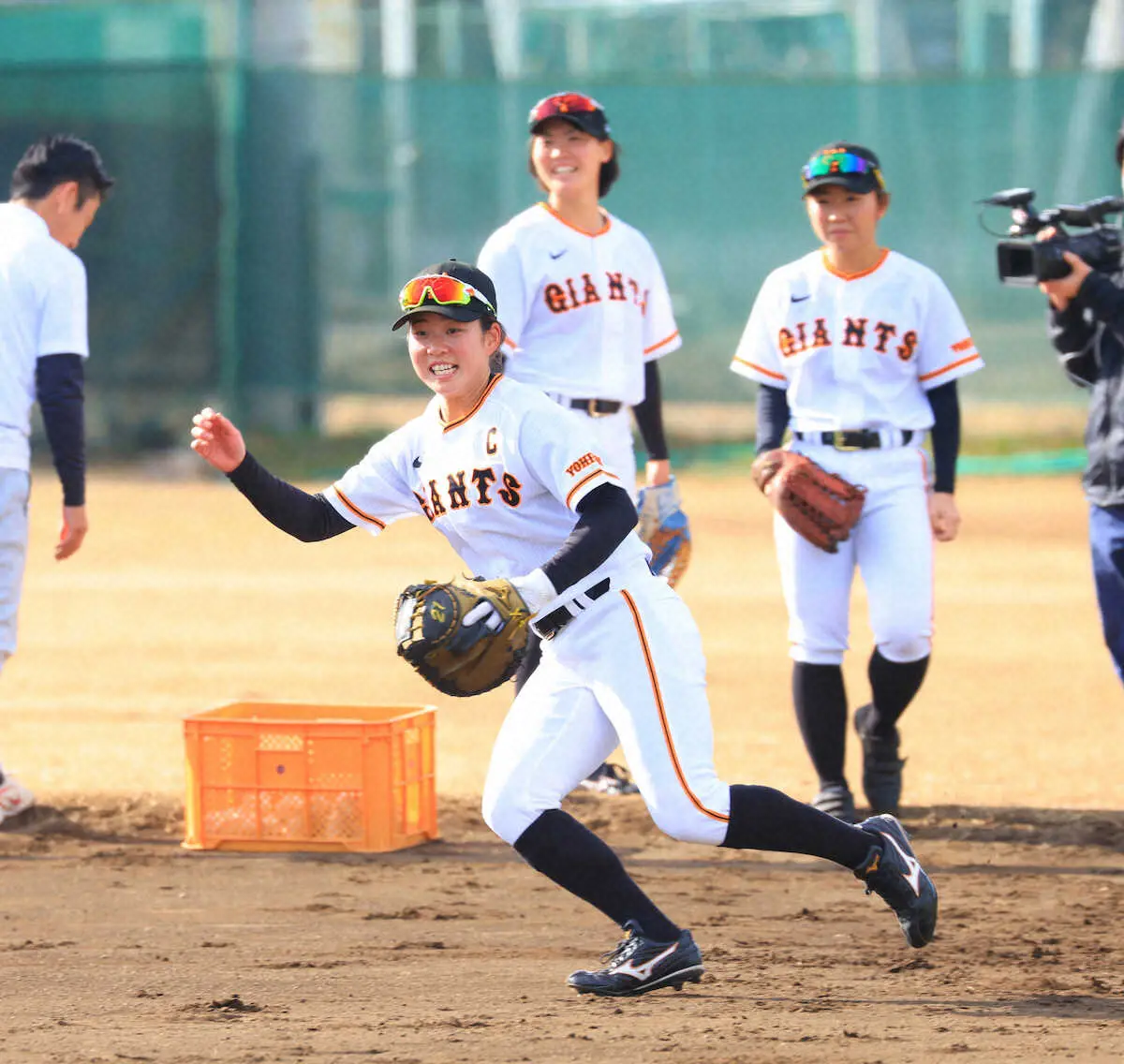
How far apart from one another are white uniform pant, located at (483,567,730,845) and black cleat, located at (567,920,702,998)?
0.24 metres

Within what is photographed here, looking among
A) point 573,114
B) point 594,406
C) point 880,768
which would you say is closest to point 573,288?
point 594,406

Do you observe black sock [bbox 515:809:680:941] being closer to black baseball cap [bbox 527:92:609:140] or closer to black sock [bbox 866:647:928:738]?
black sock [bbox 866:647:928:738]

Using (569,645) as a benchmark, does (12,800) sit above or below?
below

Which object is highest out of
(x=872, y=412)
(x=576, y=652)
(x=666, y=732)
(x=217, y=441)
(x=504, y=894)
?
(x=872, y=412)

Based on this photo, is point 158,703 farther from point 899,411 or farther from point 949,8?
point 949,8

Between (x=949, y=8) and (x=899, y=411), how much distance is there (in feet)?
65.7

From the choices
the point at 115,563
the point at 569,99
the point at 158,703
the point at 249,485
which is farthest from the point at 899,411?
the point at 115,563

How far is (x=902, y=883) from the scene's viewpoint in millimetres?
4641

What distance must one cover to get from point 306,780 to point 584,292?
5.93ft

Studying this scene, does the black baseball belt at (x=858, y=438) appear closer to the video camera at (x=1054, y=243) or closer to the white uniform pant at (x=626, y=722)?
the video camera at (x=1054, y=243)

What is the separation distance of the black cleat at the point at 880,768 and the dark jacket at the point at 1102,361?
1003 mm

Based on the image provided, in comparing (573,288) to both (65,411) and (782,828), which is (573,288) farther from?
(782,828)

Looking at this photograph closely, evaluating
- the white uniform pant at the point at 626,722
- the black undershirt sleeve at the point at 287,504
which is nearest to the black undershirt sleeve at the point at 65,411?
the black undershirt sleeve at the point at 287,504

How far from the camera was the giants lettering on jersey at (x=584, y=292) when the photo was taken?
20.9 ft
